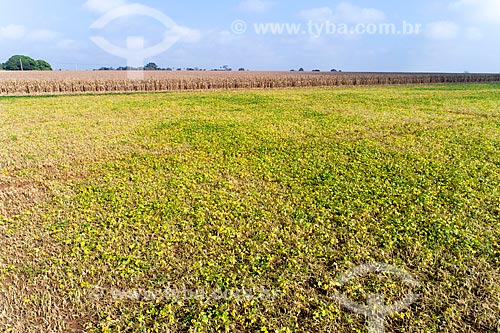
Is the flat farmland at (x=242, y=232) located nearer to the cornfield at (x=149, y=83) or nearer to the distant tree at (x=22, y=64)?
the cornfield at (x=149, y=83)

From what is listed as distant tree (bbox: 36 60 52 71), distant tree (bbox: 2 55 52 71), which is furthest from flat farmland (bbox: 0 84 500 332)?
distant tree (bbox: 36 60 52 71)

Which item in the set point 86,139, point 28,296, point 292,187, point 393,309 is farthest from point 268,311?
point 86,139

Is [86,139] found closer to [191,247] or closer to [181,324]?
[191,247]

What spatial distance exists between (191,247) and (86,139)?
7816 mm

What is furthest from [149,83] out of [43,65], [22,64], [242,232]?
[43,65]

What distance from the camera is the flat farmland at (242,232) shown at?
10.9 feet

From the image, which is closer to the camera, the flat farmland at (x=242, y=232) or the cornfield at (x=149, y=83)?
→ the flat farmland at (x=242, y=232)

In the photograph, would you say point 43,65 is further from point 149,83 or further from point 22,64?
point 149,83

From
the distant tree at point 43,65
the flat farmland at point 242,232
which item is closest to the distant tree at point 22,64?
the distant tree at point 43,65

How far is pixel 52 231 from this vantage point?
4.77 meters

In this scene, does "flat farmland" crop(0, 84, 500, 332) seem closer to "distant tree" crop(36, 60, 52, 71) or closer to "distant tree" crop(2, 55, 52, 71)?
"distant tree" crop(2, 55, 52, 71)

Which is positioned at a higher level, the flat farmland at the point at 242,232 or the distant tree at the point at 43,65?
the distant tree at the point at 43,65

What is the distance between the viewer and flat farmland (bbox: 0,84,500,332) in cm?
333

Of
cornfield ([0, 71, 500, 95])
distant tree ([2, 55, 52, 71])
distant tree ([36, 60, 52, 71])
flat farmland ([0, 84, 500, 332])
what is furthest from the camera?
distant tree ([36, 60, 52, 71])
